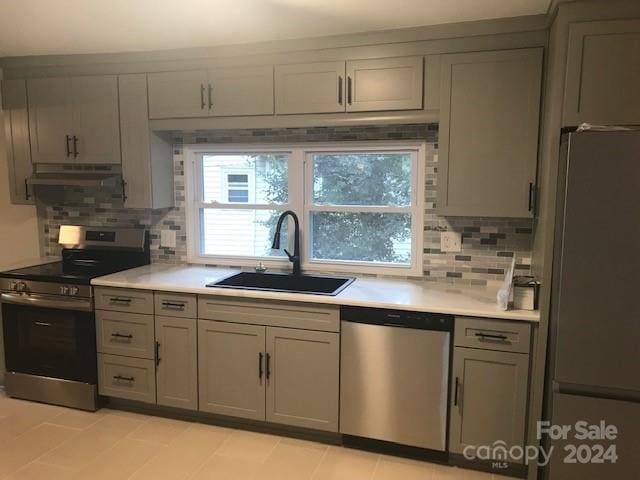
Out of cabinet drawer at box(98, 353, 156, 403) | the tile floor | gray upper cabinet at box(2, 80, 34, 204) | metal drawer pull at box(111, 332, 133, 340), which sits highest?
gray upper cabinet at box(2, 80, 34, 204)

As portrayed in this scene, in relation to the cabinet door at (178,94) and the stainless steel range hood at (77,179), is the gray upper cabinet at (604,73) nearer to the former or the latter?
the cabinet door at (178,94)

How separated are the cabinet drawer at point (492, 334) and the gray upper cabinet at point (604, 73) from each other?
966mm

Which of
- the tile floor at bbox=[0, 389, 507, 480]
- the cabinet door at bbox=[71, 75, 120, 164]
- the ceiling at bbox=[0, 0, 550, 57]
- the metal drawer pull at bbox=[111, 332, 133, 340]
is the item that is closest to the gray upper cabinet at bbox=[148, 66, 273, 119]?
the ceiling at bbox=[0, 0, 550, 57]

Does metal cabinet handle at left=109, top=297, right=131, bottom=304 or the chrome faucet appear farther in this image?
the chrome faucet

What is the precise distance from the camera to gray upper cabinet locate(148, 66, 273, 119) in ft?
9.46

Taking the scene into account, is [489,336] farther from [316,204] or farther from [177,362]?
[177,362]

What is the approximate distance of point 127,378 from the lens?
119 inches

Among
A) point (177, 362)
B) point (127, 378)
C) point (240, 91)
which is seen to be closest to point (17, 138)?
point (240, 91)

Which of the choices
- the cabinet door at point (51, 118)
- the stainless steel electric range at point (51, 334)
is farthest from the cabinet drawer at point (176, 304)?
the cabinet door at point (51, 118)

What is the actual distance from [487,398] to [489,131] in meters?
1.35

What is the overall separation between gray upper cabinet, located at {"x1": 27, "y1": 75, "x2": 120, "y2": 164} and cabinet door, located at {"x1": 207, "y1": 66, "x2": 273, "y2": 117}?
0.73 metres

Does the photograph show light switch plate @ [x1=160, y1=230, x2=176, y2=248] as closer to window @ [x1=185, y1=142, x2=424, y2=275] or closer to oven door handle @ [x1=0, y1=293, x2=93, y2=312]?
window @ [x1=185, y1=142, x2=424, y2=275]

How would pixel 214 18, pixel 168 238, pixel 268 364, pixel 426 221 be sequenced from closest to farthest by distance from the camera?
1. pixel 214 18
2. pixel 268 364
3. pixel 426 221
4. pixel 168 238

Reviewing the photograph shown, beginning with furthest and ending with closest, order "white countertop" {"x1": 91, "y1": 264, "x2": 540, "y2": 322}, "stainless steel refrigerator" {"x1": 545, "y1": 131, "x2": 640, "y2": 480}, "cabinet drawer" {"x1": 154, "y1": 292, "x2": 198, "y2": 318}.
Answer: "cabinet drawer" {"x1": 154, "y1": 292, "x2": 198, "y2": 318} < "white countertop" {"x1": 91, "y1": 264, "x2": 540, "y2": 322} < "stainless steel refrigerator" {"x1": 545, "y1": 131, "x2": 640, "y2": 480}
